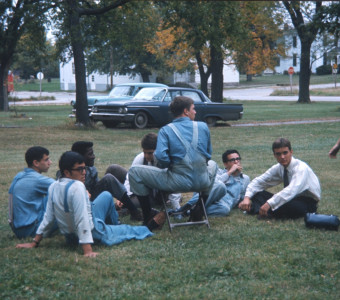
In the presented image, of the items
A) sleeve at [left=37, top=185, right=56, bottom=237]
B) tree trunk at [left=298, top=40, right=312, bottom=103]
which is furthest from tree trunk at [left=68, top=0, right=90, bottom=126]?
tree trunk at [left=298, top=40, right=312, bottom=103]

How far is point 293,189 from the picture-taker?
22.4 ft

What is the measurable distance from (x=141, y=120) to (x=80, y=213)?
1558cm

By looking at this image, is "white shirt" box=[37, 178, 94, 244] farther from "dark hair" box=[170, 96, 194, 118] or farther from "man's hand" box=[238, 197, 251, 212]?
"man's hand" box=[238, 197, 251, 212]

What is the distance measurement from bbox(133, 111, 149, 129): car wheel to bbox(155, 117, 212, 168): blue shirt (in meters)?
14.5

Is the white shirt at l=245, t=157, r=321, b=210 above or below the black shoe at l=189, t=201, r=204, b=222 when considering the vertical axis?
above

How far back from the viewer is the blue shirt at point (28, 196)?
19.9ft

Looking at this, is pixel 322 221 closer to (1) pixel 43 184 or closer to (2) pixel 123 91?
(1) pixel 43 184

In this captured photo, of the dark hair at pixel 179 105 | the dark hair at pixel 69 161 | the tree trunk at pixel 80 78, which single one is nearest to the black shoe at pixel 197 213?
the dark hair at pixel 179 105

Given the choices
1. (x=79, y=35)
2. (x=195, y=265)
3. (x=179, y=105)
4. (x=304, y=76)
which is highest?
(x=79, y=35)

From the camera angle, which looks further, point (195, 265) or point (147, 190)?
point (147, 190)

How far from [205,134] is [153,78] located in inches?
2493

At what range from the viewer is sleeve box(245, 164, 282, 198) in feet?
23.8

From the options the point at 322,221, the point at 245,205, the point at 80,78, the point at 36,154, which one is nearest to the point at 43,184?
the point at 36,154

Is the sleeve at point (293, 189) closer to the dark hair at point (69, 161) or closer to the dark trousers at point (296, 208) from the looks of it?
the dark trousers at point (296, 208)
